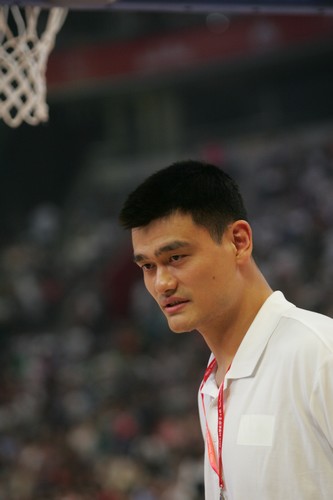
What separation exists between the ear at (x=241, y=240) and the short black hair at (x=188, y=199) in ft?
0.06

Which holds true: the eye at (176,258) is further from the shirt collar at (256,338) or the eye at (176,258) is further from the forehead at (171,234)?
the shirt collar at (256,338)

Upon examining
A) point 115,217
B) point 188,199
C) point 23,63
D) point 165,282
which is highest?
point 115,217

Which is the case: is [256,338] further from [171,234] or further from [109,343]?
[109,343]

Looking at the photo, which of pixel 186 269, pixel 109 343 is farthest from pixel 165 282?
pixel 109 343

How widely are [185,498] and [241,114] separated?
7.21 metres

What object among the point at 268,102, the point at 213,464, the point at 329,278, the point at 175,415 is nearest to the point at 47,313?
the point at 175,415

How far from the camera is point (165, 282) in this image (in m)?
1.71

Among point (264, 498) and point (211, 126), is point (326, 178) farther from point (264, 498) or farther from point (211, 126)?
point (264, 498)

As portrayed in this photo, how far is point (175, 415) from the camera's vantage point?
859 centimetres

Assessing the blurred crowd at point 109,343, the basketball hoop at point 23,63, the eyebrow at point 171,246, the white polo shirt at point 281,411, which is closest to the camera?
the white polo shirt at point 281,411

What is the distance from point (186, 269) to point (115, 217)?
10.2m

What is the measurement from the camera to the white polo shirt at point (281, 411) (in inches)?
61.1

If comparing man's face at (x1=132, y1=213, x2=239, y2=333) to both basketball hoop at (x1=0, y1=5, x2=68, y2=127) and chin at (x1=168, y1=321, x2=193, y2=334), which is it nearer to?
chin at (x1=168, y1=321, x2=193, y2=334)

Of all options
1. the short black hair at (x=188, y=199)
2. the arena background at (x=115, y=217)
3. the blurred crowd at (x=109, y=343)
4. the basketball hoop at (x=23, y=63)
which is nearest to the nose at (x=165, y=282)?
the short black hair at (x=188, y=199)
